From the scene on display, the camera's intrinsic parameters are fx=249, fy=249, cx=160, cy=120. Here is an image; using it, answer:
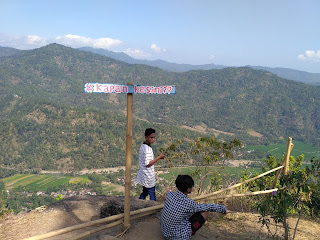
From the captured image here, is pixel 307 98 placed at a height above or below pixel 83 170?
above

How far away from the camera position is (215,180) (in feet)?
19.6

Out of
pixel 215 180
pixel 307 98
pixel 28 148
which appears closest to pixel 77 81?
pixel 28 148

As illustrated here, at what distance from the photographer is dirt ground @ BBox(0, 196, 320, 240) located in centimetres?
380

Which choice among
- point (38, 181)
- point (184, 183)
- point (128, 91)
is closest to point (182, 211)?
point (184, 183)

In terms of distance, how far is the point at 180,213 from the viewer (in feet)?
10.4

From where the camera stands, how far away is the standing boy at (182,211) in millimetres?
3174

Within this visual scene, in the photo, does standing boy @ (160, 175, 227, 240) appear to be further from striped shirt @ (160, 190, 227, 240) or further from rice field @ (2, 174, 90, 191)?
rice field @ (2, 174, 90, 191)

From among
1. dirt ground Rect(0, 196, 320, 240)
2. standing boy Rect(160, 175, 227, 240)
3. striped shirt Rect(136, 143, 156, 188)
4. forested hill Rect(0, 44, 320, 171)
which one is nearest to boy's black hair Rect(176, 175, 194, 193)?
standing boy Rect(160, 175, 227, 240)

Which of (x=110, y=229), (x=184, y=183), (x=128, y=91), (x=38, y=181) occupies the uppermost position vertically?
(x=128, y=91)

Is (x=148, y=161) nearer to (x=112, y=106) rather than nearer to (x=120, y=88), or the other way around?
(x=120, y=88)

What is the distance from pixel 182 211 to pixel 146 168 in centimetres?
146

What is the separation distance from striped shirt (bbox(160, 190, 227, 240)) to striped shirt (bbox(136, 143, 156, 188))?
122 centimetres

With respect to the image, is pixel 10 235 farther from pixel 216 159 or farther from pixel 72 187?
pixel 72 187

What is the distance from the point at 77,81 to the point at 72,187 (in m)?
113
